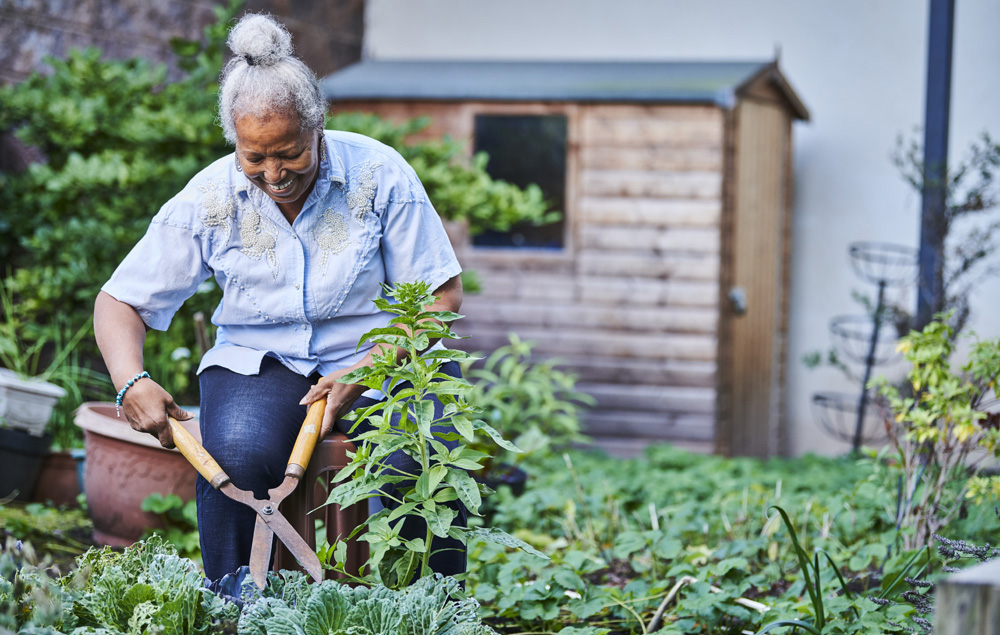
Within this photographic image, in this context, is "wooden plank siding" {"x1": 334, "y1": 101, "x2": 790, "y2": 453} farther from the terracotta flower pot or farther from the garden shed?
the terracotta flower pot

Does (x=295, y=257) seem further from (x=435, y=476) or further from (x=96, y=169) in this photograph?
(x=96, y=169)

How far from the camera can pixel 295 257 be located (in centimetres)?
209

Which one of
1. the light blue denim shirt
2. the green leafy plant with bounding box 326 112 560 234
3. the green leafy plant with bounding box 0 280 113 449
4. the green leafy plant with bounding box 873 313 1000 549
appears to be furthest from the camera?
the green leafy plant with bounding box 326 112 560 234

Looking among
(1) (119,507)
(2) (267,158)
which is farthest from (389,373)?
(1) (119,507)

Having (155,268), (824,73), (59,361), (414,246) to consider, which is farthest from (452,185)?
(824,73)

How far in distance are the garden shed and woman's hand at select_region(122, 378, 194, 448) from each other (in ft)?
13.3

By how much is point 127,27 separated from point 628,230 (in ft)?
10.4

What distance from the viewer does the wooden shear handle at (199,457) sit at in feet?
6.10

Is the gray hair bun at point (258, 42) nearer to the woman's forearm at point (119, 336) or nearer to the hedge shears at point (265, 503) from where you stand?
the woman's forearm at point (119, 336)

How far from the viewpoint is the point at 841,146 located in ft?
22.5

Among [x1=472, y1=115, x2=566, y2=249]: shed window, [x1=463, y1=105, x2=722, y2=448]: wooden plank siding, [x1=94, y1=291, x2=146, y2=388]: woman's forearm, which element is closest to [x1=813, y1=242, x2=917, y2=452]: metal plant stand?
A: [x1=463, y1=105, x2=722, y2=448]: wooden plank siding

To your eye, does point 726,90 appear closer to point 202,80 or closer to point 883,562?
point 202,80

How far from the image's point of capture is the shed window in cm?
621

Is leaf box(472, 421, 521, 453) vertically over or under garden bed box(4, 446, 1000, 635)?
over
